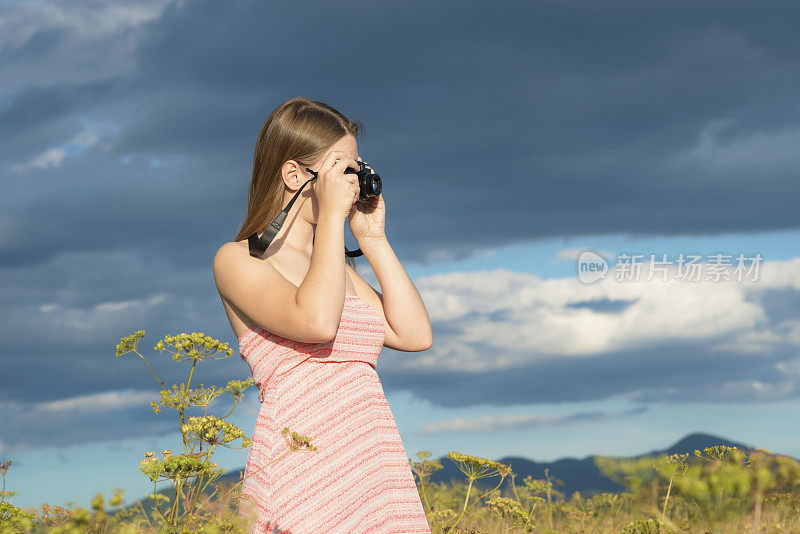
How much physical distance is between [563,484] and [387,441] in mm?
3016

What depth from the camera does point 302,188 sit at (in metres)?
3.86

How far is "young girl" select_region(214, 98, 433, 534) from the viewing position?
3.23m

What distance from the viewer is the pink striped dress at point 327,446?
322 cm

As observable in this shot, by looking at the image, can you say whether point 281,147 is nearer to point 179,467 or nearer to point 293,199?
point 293,199

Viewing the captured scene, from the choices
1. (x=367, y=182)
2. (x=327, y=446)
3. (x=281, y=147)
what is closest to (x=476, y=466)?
(x=327, y=446)

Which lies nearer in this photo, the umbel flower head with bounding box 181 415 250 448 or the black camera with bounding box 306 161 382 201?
the umbel flower head with bounding box 181 415 250 448

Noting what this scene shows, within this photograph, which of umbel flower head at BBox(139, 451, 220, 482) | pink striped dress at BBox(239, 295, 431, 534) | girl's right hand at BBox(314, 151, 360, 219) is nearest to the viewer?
umbel flower head at BBox(139, 451, 220, 482)

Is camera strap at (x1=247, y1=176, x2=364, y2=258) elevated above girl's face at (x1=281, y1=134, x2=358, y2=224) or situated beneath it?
situated beneath

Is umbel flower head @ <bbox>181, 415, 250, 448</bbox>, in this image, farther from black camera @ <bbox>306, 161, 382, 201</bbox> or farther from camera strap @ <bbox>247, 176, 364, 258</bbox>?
black camera @ <bbox>306, 161, 382, 201</bbox>

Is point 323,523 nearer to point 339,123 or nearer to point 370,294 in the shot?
point 370,294

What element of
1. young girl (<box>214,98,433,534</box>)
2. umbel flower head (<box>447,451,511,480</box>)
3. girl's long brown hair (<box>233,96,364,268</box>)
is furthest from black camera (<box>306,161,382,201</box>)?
umbel flower head (<box>447,451,511,480</box>)

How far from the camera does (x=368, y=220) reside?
460 cm

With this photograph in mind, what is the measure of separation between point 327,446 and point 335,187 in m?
1.28

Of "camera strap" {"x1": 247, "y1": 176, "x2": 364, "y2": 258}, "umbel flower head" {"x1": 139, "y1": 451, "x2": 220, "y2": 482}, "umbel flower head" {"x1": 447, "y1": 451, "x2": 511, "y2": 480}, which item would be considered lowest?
"umbel flower head" {"x1": 139, "y1": 451, "x2": 220, "y2": 482}
